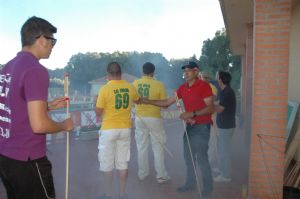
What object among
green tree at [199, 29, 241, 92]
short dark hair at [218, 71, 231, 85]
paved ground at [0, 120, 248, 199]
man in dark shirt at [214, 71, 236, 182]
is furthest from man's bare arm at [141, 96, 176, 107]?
green tree at [199, 29, 241, 92]

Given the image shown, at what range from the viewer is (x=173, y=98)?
550 cm

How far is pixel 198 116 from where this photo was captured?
5004 millimetres

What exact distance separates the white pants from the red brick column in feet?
5.96

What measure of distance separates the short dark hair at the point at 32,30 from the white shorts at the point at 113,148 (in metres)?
2.53

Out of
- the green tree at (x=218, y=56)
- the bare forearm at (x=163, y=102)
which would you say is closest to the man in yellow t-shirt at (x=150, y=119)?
the bare forearm at (x=163, y=102)

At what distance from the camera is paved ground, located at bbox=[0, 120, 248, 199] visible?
5359 millimetres

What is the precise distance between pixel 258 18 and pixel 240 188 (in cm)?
272

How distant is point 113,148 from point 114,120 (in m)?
0.42

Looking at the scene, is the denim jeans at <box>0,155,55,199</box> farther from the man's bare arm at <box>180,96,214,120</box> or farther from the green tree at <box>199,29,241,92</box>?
the green tree at <box>199,29,241,92</box>

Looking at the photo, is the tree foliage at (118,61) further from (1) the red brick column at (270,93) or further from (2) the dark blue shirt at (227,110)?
(1) the red brick column at (270,93)

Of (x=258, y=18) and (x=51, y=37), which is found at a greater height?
(x=258, y=18)

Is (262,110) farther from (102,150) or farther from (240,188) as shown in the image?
(102,150)

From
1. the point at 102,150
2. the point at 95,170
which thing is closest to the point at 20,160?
the point at 102,150

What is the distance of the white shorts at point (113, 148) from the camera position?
16.1ft
